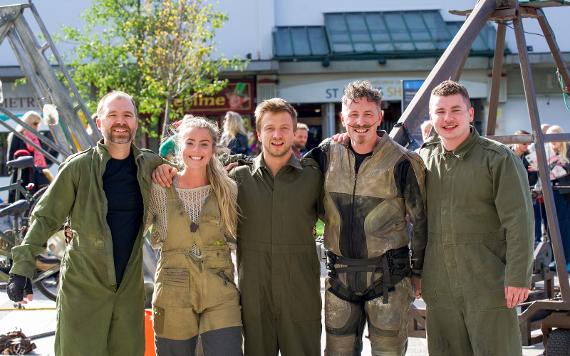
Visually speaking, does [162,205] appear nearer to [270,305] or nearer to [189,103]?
[270,305]

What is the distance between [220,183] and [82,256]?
79 cm

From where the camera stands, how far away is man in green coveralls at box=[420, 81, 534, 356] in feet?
12.2

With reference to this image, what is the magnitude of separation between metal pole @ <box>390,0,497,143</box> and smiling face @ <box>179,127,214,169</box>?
127 cm

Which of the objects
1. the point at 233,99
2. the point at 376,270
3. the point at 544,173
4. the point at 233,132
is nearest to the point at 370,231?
the point at 376,270

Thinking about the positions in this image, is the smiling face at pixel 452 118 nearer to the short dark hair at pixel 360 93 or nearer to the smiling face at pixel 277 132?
the short dark hair at pixel 360 93

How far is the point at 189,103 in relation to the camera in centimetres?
1934

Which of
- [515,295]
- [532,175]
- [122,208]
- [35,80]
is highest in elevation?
[35,80]

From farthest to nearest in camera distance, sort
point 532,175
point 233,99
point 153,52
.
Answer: point 233,99, point 153,52, point 532,175

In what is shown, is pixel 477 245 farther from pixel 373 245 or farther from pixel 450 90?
pixel 450 90

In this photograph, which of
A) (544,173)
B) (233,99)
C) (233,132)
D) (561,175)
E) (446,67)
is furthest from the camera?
(233,99)

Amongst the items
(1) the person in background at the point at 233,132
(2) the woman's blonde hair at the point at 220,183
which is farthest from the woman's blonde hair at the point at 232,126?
(2) the woman's blonde hair at the point at 220,183

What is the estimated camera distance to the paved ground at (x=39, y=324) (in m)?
5.90

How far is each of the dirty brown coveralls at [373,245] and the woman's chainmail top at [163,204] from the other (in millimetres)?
675

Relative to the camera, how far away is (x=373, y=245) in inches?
154
